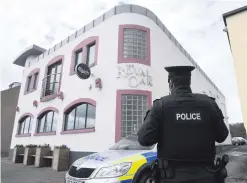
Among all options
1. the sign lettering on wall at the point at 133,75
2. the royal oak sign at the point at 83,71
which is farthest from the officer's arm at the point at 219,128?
the royal oak sign at the point at 83,71

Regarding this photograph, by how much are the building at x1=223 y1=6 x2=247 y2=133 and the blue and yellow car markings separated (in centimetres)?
618

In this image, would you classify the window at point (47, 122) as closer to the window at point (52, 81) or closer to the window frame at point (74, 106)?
the window frame at point (74, 106)

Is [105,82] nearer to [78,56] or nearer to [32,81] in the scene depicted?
[78,56]

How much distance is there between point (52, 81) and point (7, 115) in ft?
29.9

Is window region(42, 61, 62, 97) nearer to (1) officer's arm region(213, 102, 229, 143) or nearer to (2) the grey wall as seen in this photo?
(2) the grey wall

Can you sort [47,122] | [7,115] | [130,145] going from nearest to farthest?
[130,145] → [47,122] → [7,115]

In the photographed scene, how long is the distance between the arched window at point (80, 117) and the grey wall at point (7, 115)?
33.6 feet

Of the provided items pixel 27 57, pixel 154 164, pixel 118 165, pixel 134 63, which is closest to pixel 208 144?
pixel 154 164

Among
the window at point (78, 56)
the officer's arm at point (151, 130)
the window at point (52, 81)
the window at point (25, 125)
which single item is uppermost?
the window at point (78, 56)

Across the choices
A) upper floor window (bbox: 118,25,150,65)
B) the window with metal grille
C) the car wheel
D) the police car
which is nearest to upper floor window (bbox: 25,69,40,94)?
upper floor window (bbox: 118,25,150,65)

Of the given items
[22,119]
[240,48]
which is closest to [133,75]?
[240,48]

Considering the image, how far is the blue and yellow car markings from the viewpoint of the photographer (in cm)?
317

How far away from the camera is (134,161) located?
339 cm

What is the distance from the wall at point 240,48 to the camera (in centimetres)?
794
